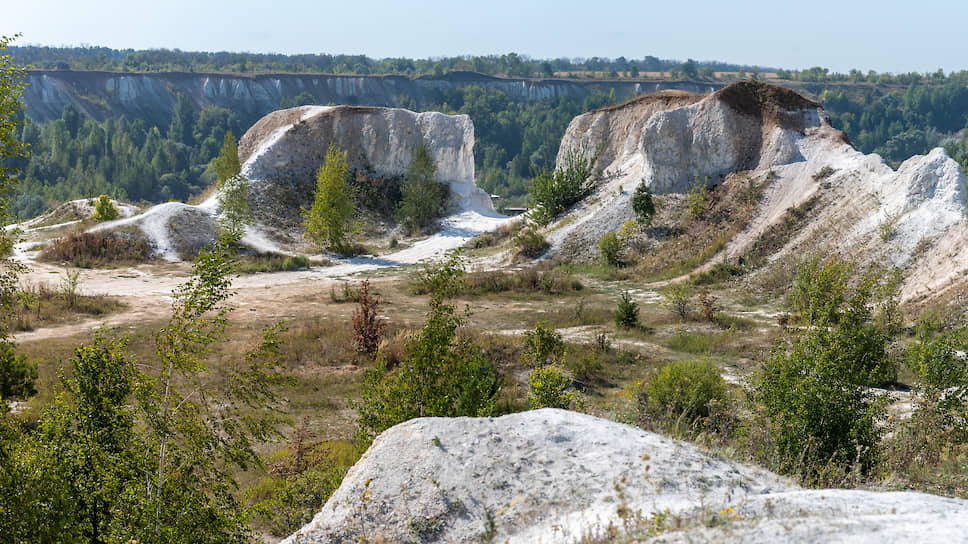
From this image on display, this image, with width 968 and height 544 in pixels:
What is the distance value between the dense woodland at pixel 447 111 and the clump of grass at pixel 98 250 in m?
41.1

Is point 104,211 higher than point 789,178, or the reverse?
point 789,178

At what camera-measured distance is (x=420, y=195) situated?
130 ft

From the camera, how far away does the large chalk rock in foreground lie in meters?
3.75

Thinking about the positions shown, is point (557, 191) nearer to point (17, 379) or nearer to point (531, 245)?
point (531, 245)

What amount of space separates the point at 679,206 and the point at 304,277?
1628cm

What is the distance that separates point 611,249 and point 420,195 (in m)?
16.2

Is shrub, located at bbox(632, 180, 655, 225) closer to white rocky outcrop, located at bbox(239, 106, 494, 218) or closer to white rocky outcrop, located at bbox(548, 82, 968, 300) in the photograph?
white rocky outcrop, located at bbox(548, 82, 968, 300)

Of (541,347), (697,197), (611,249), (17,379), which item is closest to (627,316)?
(541,347)

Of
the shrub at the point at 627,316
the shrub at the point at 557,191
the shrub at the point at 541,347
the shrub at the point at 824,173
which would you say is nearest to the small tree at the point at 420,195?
the shrub at the point at 557,191

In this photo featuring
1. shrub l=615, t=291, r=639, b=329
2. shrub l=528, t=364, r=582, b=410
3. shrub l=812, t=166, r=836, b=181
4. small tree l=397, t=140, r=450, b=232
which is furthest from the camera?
small tree l=397, t=140, r=450, b=232

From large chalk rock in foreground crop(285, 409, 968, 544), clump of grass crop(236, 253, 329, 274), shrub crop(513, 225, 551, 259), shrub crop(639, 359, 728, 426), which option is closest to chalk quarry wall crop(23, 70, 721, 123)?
clump of grass crop(236, 253, 329, 274)

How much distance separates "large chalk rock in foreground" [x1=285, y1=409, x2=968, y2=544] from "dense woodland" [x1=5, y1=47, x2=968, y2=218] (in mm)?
68922

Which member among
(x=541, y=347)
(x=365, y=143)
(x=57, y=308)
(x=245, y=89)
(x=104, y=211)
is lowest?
(x=57, y=308)

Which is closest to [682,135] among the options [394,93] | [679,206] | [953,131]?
[679,206]
